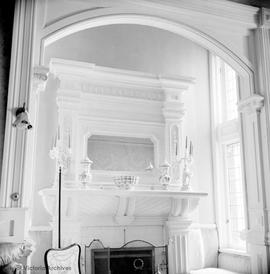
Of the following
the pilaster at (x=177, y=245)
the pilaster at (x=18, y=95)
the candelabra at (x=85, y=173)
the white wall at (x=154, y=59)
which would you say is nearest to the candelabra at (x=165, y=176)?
the pilaster at (x=177, y=245)

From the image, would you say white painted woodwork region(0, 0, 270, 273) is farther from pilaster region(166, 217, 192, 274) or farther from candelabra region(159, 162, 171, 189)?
candelabra region(159, 162, 171, 189)

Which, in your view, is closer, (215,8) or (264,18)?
(215,8)

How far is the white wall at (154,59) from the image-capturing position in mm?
5262

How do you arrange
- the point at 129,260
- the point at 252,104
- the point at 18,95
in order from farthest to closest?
the point at 129,260, the point at 252,104, the point at 18,95

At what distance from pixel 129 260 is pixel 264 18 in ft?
11.2

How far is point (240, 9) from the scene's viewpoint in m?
4.55

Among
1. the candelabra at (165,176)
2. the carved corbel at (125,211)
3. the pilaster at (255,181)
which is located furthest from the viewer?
the candelabra at (165,176)

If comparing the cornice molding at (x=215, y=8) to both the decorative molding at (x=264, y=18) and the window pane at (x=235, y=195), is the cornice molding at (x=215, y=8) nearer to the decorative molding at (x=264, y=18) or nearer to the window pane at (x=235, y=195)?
the decorative molding at (x=264, y=18)

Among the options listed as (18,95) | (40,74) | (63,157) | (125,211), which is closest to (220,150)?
(125,211)

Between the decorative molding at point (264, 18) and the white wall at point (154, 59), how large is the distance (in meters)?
1.53

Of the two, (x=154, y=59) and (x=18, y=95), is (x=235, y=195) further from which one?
(x=18, y=95)

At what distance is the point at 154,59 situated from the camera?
577 cm

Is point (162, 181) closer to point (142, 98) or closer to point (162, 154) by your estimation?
point (162, 154)

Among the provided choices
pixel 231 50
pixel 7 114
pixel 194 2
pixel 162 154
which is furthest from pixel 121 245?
pixel 194 2
